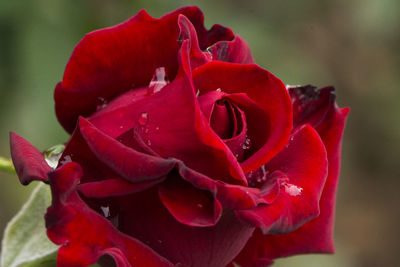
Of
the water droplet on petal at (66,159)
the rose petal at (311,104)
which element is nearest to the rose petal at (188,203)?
the water droplet on petal at (66,159)

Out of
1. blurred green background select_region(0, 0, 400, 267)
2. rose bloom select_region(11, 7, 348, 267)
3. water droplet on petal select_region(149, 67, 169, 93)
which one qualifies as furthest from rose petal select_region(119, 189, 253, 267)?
blurred green background select_region(0, 0, 400, 267)

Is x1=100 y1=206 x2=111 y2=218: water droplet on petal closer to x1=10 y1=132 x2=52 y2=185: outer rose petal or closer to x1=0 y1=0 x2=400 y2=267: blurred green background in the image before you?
x1=10 y1=132 x2=52 y2=185: outer rose petal

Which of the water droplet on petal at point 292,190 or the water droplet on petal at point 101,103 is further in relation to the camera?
the water droplet on petal at point 101,103

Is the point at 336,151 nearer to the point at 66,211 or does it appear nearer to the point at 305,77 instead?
the point at 66,211

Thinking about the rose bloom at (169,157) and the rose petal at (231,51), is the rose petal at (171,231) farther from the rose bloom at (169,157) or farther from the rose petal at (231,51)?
the rose petal at (231,51)

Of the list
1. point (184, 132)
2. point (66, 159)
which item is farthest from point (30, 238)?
point (184, 132)

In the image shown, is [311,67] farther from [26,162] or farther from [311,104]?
[26,162]

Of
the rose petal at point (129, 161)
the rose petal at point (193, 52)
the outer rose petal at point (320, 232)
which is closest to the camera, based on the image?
the rose petal at point (129, 161)
